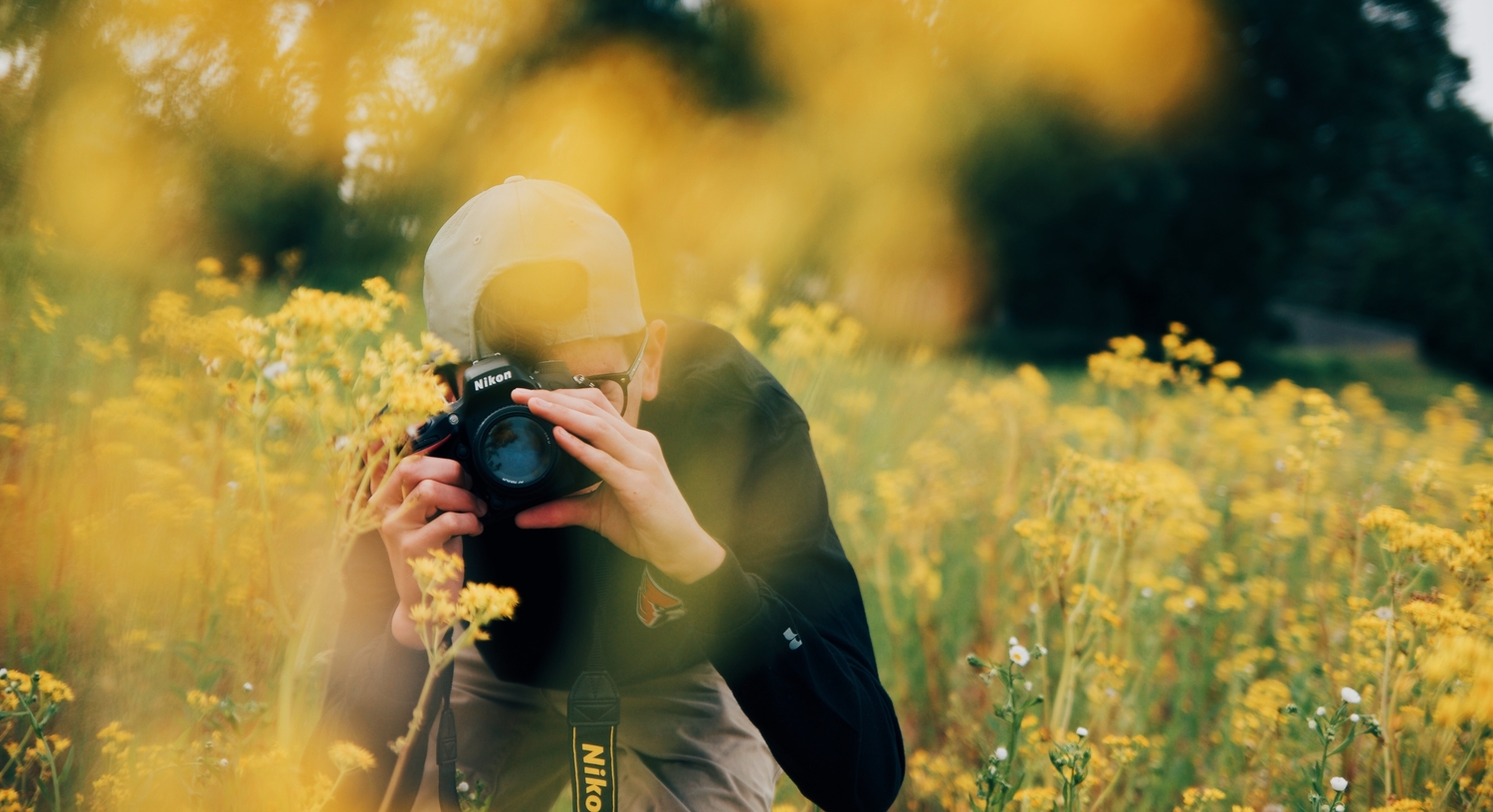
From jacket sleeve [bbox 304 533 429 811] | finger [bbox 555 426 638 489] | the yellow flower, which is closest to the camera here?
the yellow flower

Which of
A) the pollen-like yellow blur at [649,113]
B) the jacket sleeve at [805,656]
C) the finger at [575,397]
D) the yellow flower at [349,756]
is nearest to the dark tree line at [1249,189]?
the pollen-like yellow blur at [649,113]

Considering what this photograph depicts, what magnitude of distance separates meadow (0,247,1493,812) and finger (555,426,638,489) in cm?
22

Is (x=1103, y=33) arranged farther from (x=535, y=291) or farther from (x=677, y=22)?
(x=535, y=291)

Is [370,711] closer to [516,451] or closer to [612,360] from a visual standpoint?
[516,451]

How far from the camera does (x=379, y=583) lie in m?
1.33

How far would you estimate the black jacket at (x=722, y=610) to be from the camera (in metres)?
1.05

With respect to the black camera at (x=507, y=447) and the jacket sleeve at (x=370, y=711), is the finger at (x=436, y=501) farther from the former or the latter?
the jacket sleeve at (x=370, y=711)

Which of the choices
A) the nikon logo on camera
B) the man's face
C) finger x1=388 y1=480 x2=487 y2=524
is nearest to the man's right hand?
finger x1=388 y1=480 x2=487 y2=524

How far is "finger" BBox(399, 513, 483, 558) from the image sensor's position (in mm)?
983

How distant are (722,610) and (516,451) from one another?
0.35 m

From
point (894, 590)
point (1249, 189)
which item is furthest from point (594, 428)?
point (1249, 189)

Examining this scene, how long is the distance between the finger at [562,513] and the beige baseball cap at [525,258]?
264 millimetres

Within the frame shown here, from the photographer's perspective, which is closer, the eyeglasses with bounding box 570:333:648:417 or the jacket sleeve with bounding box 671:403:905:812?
the jacket sleeve with bounding box 671:403:905:812

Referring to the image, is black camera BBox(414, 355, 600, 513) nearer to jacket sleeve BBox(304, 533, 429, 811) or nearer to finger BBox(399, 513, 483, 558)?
finger BBox(399, 513, 483, 558)
